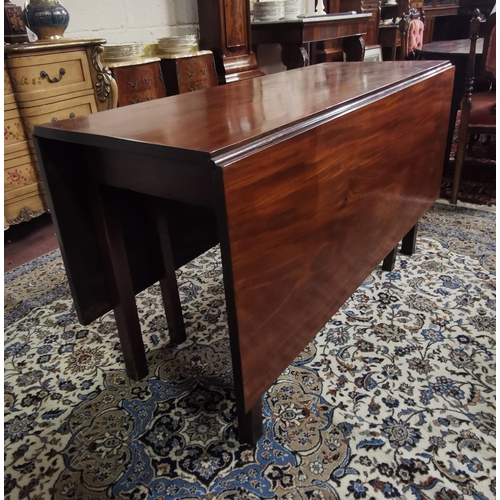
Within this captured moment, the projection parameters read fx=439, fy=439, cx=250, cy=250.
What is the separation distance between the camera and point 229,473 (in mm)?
907

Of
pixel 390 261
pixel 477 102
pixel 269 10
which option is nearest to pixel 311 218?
pixel 390 261

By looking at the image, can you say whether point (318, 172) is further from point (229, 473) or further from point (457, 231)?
point (457, 231)

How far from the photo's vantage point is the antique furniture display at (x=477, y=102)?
182cm

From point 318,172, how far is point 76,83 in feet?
4.70

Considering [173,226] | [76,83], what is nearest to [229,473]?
[173,226]

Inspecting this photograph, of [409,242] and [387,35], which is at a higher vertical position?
[387,35]

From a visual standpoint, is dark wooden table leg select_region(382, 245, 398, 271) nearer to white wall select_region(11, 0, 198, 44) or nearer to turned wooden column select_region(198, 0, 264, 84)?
turned wooden column select_region(198, 0, 264, 84)

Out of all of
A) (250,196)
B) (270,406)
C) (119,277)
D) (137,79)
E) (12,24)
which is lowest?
(270,406)

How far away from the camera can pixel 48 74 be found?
176 cm

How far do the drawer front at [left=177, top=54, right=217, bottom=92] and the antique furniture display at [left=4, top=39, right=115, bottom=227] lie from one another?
480 millimetres

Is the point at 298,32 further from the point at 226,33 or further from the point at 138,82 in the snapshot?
the point at 138,82

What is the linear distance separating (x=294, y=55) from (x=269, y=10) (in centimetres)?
34

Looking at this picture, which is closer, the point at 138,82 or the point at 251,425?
the point at 251,425

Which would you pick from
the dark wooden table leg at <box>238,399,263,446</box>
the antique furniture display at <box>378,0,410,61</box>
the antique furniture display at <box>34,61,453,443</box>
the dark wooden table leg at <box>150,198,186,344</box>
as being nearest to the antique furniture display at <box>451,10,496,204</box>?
the antique furniture display at <box>34,61,453,443</box>
